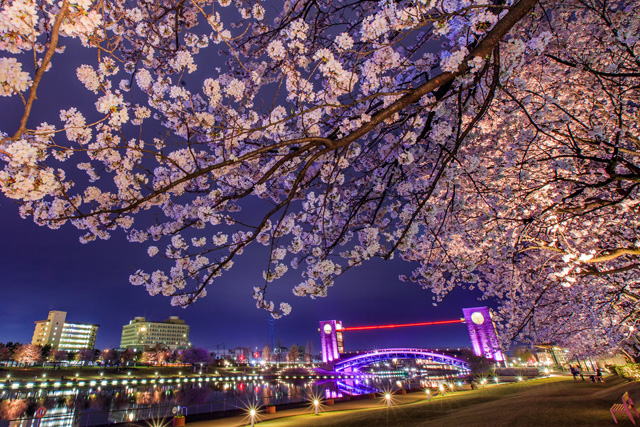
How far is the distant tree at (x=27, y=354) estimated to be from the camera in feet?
239

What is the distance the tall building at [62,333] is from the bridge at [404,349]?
11129 cm

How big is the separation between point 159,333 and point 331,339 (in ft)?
326

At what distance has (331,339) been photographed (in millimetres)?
91812

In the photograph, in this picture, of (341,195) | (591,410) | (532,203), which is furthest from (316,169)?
(591,410)

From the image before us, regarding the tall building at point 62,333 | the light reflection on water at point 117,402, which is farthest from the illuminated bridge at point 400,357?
the tall building at point 62,333

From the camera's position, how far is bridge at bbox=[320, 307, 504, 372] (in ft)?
226

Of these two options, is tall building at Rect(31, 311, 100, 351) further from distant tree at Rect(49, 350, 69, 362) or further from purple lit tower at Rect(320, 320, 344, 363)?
purple lit tower at Rect(320, 320, 344, 363)

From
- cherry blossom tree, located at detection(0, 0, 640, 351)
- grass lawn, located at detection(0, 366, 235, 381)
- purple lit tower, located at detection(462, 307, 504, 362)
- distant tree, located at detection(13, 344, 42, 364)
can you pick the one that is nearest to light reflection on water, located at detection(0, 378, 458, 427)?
grass lawn, located at detection(0, 366, 235, 381)

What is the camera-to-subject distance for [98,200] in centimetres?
488

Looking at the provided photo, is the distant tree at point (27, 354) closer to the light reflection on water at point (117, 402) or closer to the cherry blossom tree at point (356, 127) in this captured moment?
the light reflection on water at point (117, 402)

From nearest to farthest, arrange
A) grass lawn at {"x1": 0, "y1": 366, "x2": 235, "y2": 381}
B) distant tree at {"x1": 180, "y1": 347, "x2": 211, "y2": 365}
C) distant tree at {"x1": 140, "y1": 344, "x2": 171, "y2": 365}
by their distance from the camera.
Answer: grass lawn at {"x1": 0, "y1": 366, "x2": 235, "y2": 381} → distant tree at {"x1": 140, "y1": 344, "x2": 171, "y2": 365} → distant tree at {"x1": 180, "y1": 347, "x2": 211, "y2": 365}

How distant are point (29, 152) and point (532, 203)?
9545 millimetres

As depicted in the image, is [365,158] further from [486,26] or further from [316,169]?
[486,26]

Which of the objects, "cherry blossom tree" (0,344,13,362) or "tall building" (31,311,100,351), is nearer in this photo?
"cherry blossom tree" (0,344,13,362)
